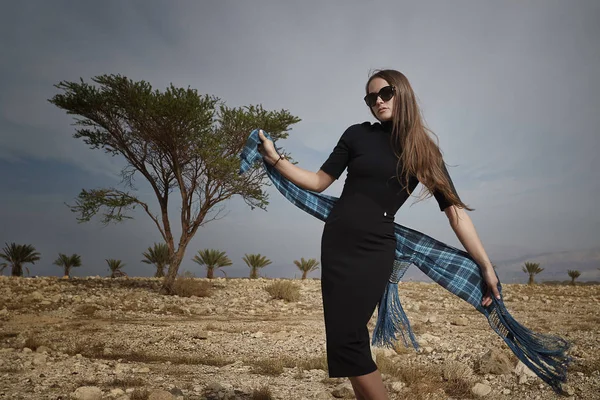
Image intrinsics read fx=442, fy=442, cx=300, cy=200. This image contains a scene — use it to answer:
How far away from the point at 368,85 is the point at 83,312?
8.50 metres

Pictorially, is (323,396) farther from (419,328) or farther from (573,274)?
(573,274)

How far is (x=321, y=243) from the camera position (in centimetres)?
231

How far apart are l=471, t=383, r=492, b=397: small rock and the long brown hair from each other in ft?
7.00

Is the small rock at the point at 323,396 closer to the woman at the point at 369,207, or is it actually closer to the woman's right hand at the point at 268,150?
the woman at the point at 369,207

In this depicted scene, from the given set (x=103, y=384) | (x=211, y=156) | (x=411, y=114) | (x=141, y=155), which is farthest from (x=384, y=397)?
(x=141, y=155)

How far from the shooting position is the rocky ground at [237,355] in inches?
146

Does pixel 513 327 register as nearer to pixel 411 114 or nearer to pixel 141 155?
pixel 411 114

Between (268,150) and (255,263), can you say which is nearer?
(268,150)

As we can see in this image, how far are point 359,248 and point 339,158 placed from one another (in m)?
0.56

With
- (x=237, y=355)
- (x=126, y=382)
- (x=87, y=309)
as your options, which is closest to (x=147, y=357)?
(x=237, y=355)

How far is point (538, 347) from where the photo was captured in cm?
268

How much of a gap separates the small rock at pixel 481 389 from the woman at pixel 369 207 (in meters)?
1.52

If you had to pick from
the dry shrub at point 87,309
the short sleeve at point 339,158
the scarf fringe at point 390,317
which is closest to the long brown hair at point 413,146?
the short sleeve at point 339,158

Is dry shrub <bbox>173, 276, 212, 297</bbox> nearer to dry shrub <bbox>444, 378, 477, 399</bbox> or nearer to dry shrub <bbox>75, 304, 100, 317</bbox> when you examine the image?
dry shrub <bbox>75, 304, 100, 317</bbox>
